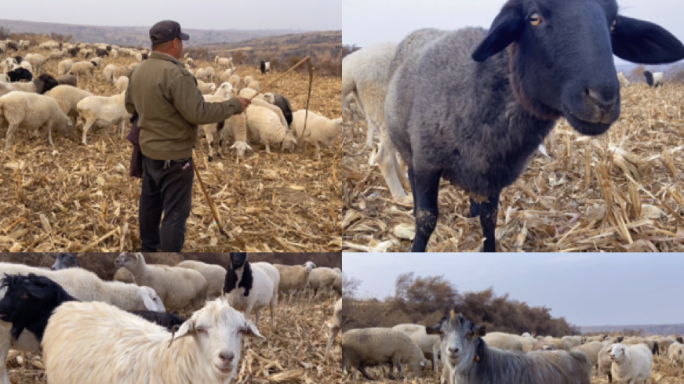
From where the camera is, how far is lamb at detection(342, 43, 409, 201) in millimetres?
5023

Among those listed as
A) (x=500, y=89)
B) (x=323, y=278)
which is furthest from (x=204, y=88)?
(x=500, y=89)

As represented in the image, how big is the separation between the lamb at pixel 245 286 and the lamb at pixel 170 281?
2.51 ft

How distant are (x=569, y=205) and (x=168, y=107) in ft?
12.5

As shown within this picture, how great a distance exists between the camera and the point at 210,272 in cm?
697

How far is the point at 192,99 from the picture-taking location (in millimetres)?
3879

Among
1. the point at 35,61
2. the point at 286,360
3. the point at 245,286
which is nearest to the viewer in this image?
the point at 286,360

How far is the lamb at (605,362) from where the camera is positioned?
6.89m

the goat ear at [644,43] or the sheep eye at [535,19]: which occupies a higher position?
the sheep eye at [535,19]

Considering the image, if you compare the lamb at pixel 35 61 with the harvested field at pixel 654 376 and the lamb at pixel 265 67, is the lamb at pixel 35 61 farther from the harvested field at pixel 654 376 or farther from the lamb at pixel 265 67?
the harvested field at pixel 654 376

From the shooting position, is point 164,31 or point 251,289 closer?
point 164,31

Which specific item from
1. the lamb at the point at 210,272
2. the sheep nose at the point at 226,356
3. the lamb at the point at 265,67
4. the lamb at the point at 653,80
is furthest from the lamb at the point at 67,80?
the lamb at the point at 653,80

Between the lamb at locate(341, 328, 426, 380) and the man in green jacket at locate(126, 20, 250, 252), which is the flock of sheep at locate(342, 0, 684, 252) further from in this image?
the lamb at locate(341, 328, 426, 380)

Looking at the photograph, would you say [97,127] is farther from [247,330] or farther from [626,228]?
[626,228]

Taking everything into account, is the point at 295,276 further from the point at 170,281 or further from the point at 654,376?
the point at 654,376
